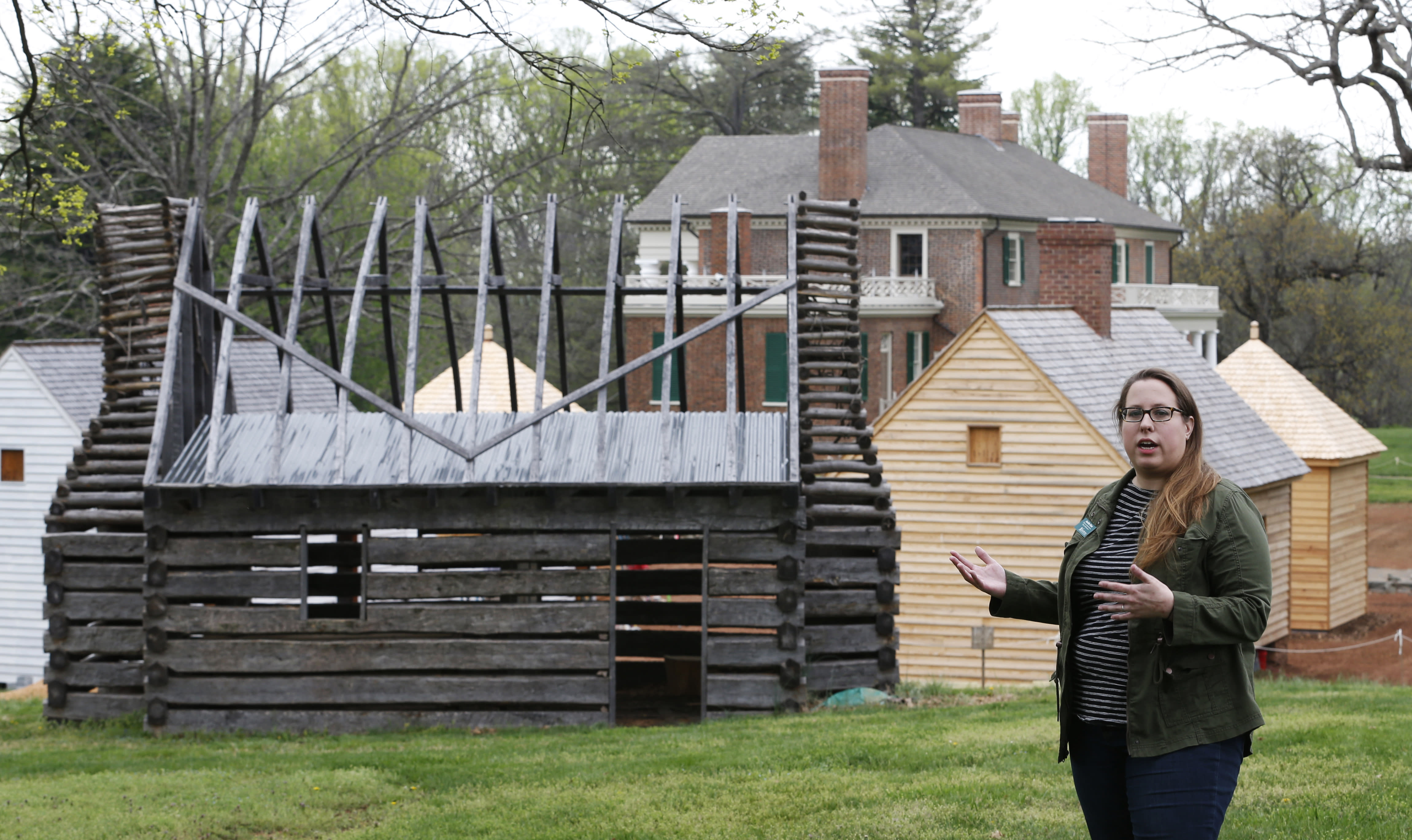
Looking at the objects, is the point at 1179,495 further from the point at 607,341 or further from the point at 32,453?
the point at 32,453

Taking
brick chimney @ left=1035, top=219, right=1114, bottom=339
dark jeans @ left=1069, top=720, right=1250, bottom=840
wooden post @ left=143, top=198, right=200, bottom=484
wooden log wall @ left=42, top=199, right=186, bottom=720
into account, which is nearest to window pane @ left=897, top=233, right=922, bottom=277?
brick chimney @ left=1035, top=219, right=1114, bottom=339

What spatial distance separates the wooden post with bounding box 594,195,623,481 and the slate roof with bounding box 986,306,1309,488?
7.92 metres

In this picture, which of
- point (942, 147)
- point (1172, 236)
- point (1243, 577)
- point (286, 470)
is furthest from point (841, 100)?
point (1243, 577)

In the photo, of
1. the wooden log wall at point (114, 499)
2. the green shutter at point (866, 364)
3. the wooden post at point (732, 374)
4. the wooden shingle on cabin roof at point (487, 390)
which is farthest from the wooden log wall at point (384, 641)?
the green shutter at point (866, 364)

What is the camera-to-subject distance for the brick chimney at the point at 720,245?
34.7m

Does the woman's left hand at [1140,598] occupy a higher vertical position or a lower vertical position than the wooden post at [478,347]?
lower

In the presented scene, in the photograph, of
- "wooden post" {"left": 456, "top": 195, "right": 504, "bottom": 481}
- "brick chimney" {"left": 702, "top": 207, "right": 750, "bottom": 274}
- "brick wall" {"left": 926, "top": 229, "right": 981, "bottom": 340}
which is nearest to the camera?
"wooden post" {"left": 456, "top": 195, "right": 504, "bottom": 481}

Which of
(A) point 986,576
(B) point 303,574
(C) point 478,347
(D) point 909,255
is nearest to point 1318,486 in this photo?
(D) point 909,255

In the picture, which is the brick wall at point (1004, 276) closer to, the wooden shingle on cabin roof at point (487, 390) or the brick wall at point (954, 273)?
the brick wall at point (954, 273)

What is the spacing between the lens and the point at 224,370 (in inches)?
522

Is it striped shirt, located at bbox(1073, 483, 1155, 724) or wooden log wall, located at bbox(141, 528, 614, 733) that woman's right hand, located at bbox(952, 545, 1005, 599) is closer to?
striped shirt, located at bbox(1073, 483, 1155, 724)

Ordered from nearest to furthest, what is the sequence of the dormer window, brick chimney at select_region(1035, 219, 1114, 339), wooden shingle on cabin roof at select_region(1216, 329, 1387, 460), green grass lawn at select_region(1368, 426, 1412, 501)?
brick chimney at select_region(1035, 219, 1114, 339)
wooden shingle on cabin roof at select_region(1216, 329, 1387, 460)
green grass lawn at select_region(1368, 426, 1412, 501)
the dormer window

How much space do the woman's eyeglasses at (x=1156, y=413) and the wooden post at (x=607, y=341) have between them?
835 centimetres

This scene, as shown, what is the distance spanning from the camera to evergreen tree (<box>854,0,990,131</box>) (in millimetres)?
50688
